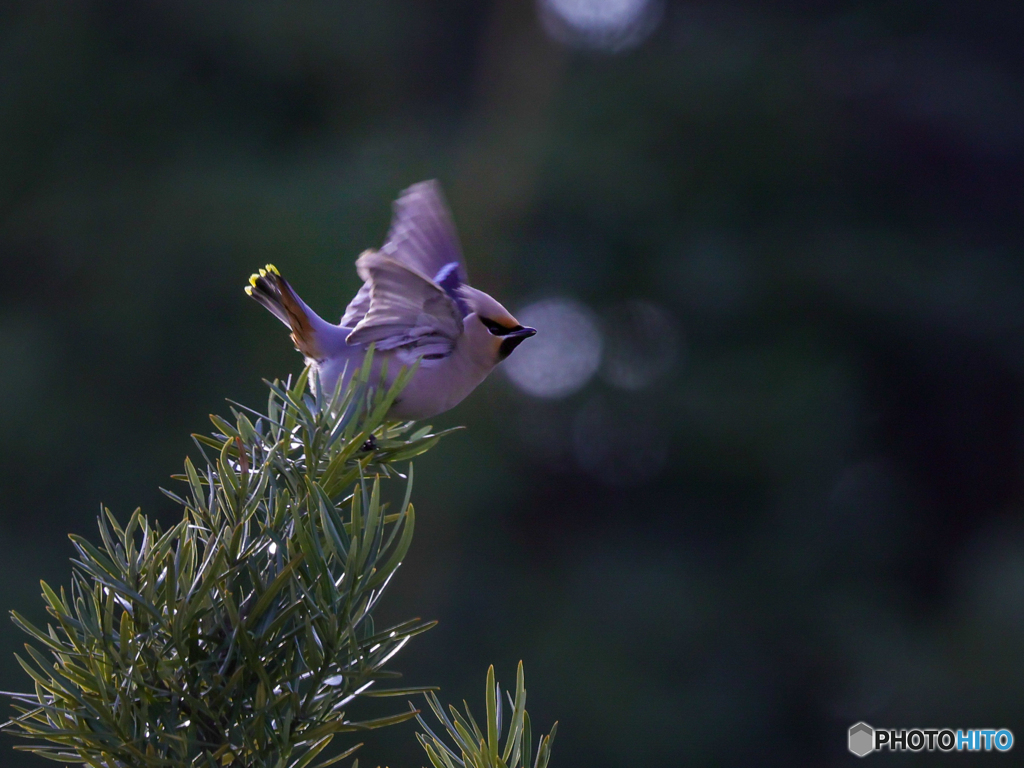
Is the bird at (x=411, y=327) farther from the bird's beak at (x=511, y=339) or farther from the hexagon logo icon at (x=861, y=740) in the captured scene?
the hexagon logo icon at (x=861, y=740)

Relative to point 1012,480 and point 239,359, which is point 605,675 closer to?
point 239,359

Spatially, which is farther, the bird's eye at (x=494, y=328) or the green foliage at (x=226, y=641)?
the bird's eye at (x=494, y=328)

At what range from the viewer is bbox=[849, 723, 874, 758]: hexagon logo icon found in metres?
2.86

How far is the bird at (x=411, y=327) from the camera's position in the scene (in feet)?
3.32

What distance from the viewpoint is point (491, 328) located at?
117cm

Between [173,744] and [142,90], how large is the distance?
3.23m

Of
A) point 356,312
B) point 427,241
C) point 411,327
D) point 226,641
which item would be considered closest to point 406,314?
point 411,327

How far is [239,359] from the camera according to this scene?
2.87m

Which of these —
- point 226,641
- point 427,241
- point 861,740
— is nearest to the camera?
point 226,641

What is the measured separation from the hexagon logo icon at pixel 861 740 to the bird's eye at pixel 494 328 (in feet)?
7.35

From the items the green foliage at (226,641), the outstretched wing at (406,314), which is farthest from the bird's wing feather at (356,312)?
the green foliage at (226,641)

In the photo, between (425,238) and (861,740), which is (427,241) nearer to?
(425,238)

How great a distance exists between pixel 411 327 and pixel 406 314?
18 mm

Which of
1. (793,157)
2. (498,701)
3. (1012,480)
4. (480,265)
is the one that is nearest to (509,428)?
(480,265)
